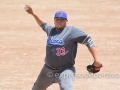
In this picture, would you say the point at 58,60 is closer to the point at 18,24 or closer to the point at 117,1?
the point at 18,24

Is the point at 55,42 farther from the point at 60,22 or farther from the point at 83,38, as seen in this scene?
the point at 83,38

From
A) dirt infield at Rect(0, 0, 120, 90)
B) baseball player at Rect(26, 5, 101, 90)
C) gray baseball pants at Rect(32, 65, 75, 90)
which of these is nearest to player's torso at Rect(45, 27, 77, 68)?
baseball player at Rect(26, 5, 101, 90)

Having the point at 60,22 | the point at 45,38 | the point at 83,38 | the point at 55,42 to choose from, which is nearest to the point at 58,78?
the point at 55,42

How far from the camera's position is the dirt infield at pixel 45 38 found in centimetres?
788

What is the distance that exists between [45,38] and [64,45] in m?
6.23

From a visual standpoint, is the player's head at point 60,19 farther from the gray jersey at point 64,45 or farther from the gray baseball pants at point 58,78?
the gray baseball pants at point 58,78

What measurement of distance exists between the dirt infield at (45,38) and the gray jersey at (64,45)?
233 centimetres

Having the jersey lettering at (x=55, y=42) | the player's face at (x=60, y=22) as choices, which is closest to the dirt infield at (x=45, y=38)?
the jersey lettering at (x=55, y=42)

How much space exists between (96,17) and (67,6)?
6.98 ft

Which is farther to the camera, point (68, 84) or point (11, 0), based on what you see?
point (11, 0)

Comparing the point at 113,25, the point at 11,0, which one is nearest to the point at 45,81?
the point at 113,25

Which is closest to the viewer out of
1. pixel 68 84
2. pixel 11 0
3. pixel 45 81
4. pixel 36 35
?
pixel 68 84

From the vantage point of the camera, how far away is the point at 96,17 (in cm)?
1419

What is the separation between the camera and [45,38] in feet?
37.1
